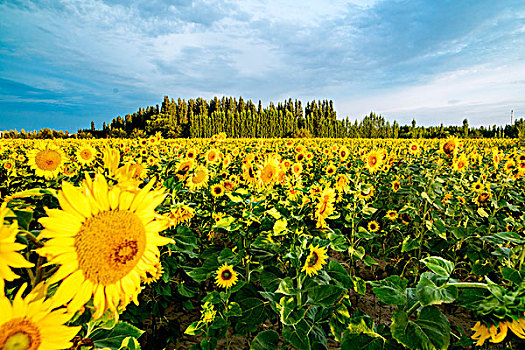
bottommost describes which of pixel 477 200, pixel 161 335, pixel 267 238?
pixel 161 335

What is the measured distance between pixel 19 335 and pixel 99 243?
239 millimetres

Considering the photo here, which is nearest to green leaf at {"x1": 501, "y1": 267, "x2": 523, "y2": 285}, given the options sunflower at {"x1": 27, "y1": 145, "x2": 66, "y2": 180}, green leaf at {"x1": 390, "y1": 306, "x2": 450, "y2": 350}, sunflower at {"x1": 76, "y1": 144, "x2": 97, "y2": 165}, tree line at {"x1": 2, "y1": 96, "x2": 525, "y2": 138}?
green leaf at {"x1": 390, "y1": 306, "x2": 450, "y2": 350}

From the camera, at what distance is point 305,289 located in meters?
1.57

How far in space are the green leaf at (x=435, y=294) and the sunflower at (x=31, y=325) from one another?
1.06m

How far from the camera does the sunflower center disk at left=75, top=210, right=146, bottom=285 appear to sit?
0.74 metres

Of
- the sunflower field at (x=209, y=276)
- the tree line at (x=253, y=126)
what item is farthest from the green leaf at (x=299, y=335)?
the tree line at (x=253, y=126)

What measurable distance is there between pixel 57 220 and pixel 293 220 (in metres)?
1.61

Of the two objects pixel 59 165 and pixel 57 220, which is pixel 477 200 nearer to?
pixel 57 220

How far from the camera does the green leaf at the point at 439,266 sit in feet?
3.51

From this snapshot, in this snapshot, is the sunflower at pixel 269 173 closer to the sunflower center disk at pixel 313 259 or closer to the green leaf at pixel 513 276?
the sunflower center disk at pixel 313 259

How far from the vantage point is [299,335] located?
1415mm

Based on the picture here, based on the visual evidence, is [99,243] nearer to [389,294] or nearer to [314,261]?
[389,294]

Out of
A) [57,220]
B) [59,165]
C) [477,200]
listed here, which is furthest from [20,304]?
[477,200]

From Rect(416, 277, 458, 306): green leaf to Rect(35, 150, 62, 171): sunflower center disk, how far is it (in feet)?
12.0
